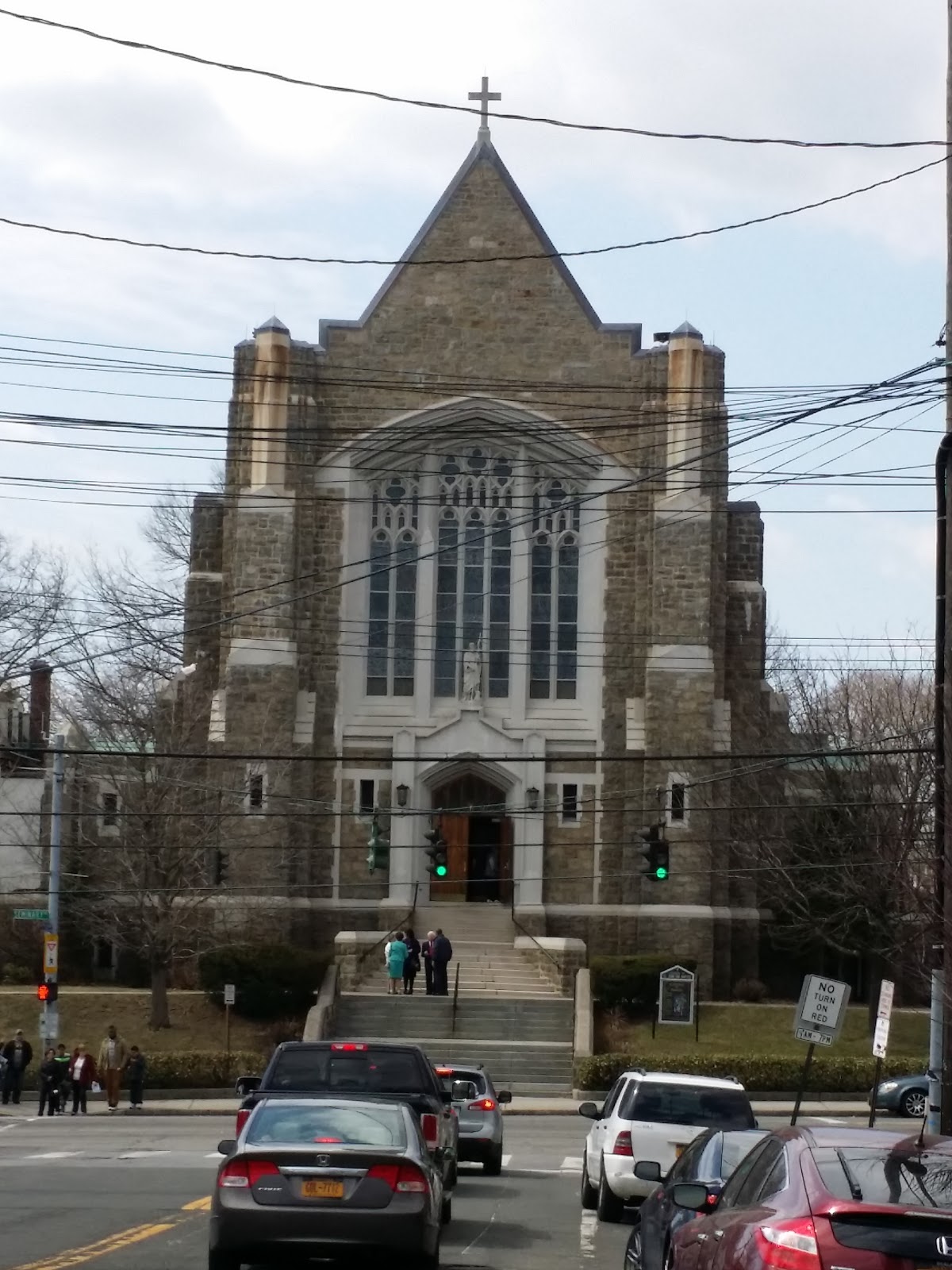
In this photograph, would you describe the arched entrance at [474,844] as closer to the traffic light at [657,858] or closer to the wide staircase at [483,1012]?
the wide staircase at [483,1012]

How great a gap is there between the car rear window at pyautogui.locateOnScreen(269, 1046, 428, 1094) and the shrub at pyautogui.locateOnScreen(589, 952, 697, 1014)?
24.7 m

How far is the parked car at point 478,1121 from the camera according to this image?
22438mm

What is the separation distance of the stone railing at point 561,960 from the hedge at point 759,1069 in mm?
4210

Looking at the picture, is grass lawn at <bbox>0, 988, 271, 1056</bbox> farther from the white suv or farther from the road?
the white suv

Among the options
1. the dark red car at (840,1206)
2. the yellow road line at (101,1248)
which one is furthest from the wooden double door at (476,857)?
the dark red car at (840,1206)

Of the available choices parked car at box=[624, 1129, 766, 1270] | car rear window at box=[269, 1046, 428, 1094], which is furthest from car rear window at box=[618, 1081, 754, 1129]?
parked car at box=[624, 1129, 766, 1270]

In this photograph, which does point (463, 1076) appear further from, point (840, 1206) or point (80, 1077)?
point (840, 1206)

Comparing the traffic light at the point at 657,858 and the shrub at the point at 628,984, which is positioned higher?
the traffic light at the point at 657,858

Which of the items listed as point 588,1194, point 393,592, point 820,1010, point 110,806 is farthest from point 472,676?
point 588,1194

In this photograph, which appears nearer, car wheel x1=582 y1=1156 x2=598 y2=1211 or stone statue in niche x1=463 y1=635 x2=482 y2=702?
car wheel x1=582 y1=1156 x2=598 y2=1211

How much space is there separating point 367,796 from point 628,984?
757 cm

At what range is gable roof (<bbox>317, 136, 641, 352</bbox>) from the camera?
44.7 m

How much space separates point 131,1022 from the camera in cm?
3975

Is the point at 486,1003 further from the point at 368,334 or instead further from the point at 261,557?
the point at 368,334
